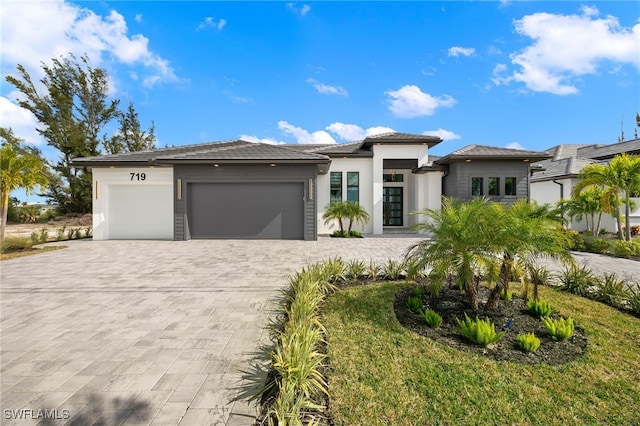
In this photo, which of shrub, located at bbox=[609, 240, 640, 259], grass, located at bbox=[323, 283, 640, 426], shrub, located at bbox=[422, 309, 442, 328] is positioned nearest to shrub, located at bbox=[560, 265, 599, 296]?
grass, located at bbox=[323, 283, 640, 426]

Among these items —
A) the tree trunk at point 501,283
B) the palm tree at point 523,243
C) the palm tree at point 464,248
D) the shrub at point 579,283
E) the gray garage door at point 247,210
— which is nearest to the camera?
the palm tree at point 464,248

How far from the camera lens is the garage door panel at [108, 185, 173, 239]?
41.5 feet

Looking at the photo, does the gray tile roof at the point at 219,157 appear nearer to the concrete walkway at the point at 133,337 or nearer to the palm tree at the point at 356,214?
the palm tree at the point at 356,214

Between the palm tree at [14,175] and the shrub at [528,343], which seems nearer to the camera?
the shrub at [528,343]

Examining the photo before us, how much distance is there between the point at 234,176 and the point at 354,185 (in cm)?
636

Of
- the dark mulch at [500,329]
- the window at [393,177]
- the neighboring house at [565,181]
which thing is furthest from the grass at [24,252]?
the neighboring house at [565,181]

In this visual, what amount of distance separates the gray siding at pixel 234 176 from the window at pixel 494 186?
371 inches

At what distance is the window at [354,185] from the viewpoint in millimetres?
14758

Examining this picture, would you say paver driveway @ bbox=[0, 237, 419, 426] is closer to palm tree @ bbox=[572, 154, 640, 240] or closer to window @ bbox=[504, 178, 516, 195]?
palm tree @ bbox=[572, 154, 640, 240]

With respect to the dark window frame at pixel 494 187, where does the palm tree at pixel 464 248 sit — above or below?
below

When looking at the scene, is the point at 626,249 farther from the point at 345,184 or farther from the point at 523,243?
the point at 345,184

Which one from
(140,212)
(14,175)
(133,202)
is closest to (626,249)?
(140,212)

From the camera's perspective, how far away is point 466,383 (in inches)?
105

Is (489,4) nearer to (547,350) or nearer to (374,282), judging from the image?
(374,282)
